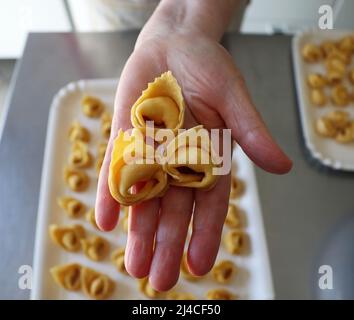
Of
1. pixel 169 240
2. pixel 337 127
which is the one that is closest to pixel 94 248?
pixel 169 240

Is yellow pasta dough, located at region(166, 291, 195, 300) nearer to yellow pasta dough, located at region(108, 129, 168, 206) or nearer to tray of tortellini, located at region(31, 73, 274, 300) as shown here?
tray of tortellini, located at region(31, 73, 274, 300)

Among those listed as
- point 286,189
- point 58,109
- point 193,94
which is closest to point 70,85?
point 58,109

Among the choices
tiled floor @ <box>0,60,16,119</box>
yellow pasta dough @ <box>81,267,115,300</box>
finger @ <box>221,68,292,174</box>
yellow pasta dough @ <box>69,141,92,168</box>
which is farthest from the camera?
tiled floor @ <box>0,60,16,119</box>

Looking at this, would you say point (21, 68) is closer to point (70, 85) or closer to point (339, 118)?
point (70, 85)

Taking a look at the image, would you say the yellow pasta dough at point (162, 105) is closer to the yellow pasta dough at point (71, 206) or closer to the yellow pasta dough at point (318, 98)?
the yellow pasta dough at point (71, 206)

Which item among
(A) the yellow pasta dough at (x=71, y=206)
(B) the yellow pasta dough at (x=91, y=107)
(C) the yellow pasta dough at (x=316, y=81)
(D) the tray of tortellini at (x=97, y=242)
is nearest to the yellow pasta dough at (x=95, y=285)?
(D) the tray of tortellini at (x=97, y=242)

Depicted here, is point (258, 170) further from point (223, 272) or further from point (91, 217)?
point (91, 217)

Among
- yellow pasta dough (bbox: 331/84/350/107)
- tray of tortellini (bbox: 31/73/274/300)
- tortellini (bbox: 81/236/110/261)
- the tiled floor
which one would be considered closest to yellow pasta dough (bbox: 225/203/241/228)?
tray of tortellini (bbox: 31/73/274/300)
